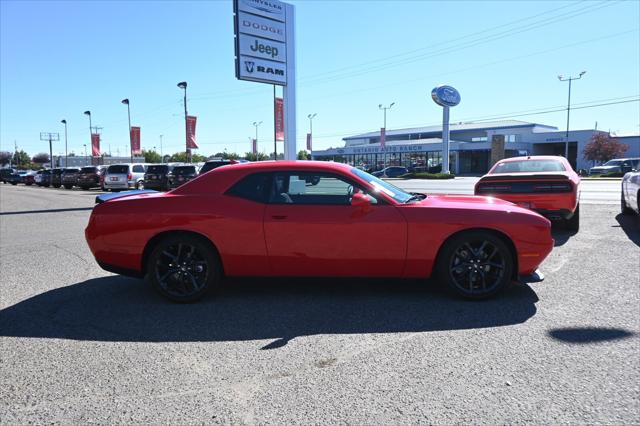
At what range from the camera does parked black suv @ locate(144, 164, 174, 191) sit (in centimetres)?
2466

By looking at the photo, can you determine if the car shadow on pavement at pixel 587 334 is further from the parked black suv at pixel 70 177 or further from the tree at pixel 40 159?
the tree at pixel 40 159

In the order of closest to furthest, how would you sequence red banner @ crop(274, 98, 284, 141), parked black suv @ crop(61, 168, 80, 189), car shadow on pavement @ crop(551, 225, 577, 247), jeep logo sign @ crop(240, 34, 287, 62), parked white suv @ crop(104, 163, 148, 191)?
car shadow on pavement @ crop(551, 225, 577, 247)
jeep logo sign @ crop(240, 34, 287, 62)
red banner @ crop(274, 98, 284, 141)
parked white suv @ crop(104, 163, 148, 191)
parked black suv @ crop(61, 168, 80, 189)

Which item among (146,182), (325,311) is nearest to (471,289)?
(325,311)

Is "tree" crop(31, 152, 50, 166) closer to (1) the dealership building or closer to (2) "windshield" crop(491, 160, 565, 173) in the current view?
(1) the dealership building

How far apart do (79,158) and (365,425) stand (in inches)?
5591

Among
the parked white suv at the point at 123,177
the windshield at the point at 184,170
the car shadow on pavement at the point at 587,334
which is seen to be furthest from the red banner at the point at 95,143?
the car shadow on pavement at the point at 587,334

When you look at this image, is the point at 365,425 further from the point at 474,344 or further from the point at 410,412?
the point at 474,344

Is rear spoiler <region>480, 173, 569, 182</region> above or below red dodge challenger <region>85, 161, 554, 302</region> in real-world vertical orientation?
above

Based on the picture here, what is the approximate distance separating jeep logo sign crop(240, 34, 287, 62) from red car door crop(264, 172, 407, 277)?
45.1ft

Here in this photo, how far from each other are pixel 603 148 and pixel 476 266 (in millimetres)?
61648

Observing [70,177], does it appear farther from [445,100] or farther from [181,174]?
[445,100]

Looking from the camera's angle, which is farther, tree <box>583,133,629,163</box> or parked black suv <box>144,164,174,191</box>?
tree <box>583,133,629,163</box>

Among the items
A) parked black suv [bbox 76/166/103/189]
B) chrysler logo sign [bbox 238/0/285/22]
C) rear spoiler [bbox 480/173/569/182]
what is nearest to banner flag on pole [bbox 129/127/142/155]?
parked black suv [bbox 76/166/103/189]

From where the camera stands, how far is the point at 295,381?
3084mm
